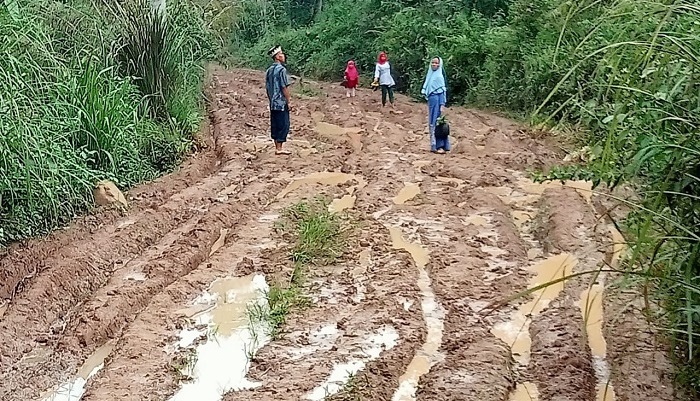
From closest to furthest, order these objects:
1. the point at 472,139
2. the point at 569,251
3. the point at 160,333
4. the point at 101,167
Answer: the point at 160,333
the point at 569,251
the point at 101,167
the point at 472,139

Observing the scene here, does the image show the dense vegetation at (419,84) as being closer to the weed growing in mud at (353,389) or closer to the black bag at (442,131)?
the black bag at (442,131)

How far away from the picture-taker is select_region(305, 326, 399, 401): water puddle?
4836 mm

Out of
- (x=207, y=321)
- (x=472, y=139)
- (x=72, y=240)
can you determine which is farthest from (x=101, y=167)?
(x=472, y=139)

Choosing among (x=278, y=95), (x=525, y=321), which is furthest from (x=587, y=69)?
(x=525, y=321)

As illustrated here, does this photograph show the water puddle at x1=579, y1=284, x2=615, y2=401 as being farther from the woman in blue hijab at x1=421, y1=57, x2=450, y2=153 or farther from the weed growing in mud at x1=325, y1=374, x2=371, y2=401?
the woman in blue hijab at x1=421, y1=57, x2=450, y2=153

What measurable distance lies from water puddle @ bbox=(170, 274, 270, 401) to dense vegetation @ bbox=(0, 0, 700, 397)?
6.30 ft

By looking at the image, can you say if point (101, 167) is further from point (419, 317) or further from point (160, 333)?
point (419, 317)

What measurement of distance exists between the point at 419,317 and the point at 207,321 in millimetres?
1528

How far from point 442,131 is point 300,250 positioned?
4512 millimetres

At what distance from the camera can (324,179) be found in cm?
996

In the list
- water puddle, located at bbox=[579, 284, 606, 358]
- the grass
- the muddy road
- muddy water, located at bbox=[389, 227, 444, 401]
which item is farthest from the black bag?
water puddle, located at bbox=[579, 284, 606, 358]

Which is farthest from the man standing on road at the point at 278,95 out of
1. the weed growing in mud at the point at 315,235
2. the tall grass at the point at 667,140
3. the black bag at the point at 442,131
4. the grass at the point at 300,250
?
the tall grass at the point at 667,140

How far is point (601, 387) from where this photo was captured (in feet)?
15.8

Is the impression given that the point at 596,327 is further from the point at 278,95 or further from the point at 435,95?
the point at 278,95
